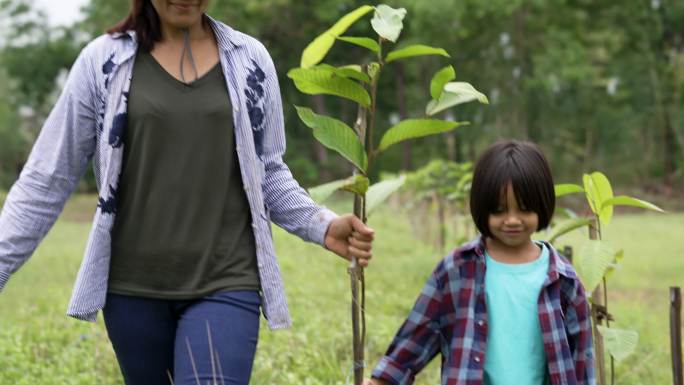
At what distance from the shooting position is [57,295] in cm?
814

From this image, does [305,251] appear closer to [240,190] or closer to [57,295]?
[57,295]

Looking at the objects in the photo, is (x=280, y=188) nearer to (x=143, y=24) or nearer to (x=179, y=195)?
(x=179, y=195)

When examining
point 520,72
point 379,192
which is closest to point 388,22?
point 379,192

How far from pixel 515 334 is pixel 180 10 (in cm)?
112

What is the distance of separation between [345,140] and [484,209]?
514 millimetres

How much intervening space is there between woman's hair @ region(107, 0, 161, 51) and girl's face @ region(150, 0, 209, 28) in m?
0.05

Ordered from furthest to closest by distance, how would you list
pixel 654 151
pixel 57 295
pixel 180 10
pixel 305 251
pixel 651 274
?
pixel 654 151 → pixel 305 251 → pixel 651 274 → pixel 57 295 → pixel 180 10

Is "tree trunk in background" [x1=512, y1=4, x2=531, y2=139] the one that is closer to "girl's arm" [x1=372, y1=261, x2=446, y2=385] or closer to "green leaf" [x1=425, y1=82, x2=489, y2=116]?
"girl's arm" [x1=372, y1=261, x2=446, y2=385]

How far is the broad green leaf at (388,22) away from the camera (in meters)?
2.15

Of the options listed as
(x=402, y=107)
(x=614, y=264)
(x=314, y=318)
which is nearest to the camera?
(x=614, y=264)

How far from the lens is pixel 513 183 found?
263 cm

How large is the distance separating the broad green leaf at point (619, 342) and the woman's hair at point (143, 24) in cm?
145

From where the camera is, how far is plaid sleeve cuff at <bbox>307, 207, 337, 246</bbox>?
105 inches

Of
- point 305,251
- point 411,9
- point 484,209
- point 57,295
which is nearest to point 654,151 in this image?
point 411,9
